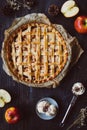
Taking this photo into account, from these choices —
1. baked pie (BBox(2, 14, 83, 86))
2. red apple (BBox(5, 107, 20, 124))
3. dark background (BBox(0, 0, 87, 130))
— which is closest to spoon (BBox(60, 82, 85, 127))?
dark background (BBox(0, 0, 87, 130))

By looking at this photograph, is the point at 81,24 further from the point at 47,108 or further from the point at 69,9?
the point at 47,108

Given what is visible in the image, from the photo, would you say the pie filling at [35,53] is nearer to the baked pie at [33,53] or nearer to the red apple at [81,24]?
the baked pie at [33,53]

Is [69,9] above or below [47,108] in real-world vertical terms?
above

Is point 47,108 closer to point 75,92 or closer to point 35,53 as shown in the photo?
point 75,92

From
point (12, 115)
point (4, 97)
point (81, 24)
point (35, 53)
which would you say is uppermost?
point (81, 24)

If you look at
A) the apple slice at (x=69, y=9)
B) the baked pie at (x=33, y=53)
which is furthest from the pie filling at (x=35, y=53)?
the apple slice at (x=69, y=9)

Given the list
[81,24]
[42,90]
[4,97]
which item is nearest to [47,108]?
[42,90]
